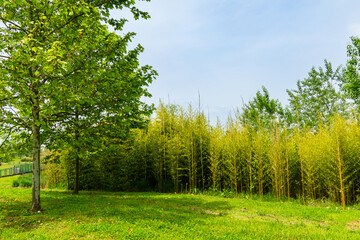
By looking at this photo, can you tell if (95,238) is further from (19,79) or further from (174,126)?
(174,126)

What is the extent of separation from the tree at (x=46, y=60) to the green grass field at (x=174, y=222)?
1165mm

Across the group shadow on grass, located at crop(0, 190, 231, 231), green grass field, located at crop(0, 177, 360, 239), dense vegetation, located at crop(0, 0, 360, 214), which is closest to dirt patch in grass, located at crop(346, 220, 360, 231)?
green grass field, located at crop(0, 177, 360, 239)

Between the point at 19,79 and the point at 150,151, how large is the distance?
908cm

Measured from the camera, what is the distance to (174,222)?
5938mm

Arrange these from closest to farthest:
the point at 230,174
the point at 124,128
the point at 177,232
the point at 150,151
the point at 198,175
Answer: the point at 177,232, the point at 124,128, the point at 230,174, the point at 198,175, the point at 150,151

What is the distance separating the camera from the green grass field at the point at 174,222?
16.9 ft

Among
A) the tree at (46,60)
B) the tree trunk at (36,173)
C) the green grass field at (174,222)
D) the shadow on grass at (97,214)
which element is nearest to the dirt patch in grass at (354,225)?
the green grass field at (174,222)

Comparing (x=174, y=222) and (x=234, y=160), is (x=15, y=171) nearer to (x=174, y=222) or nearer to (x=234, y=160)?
(x=234, y=160)

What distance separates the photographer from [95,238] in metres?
4.88

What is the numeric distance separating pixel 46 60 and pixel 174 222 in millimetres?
5438

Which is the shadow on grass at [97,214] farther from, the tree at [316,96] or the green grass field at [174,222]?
the tree at [316,96]

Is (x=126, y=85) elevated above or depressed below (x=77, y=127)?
above

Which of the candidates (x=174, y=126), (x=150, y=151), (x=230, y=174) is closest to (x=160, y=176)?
(x=150, y=151)

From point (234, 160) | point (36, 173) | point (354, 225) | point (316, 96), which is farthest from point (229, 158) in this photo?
point (316, 96)
